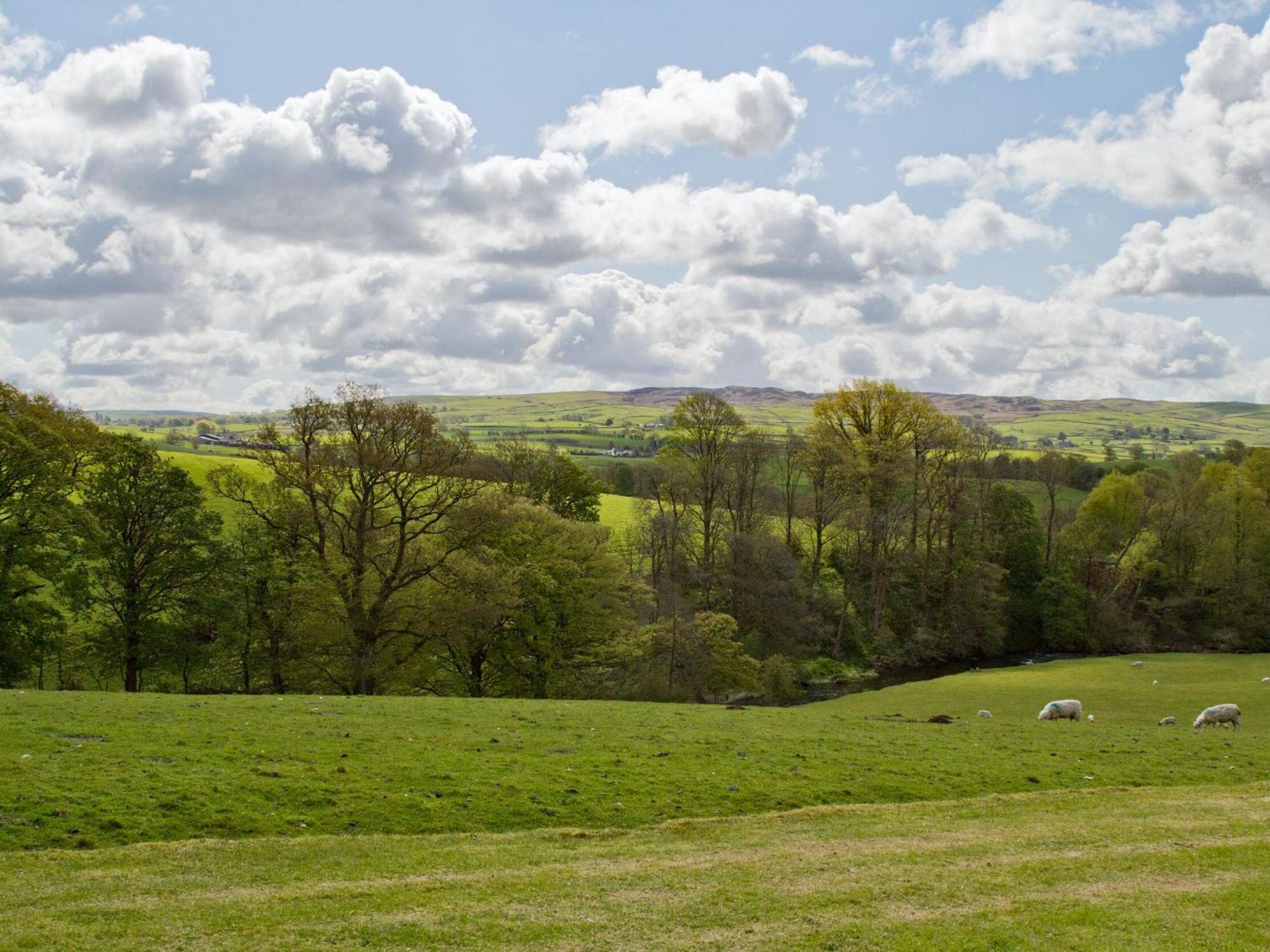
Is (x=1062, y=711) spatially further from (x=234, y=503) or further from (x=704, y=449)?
(x=234, y=503)

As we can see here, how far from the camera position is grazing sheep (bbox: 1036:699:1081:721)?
35938mm

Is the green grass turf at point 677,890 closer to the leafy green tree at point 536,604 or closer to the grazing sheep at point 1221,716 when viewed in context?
the grazing sheep at point 1221,716

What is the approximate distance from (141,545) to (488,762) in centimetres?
2995

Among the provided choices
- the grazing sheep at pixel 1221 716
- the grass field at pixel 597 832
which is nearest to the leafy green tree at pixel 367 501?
the grass field at pixel 597 832

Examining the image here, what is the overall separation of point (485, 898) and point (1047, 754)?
1967 cm

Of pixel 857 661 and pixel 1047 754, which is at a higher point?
pixel 1047 754

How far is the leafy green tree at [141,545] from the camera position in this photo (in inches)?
1625

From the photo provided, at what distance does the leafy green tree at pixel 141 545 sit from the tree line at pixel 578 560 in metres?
0.12

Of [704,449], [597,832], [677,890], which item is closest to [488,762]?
[597,832]

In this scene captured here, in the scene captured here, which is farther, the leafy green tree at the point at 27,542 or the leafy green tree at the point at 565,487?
the leafy green tree at the point at 565,487

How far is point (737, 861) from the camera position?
583 inches

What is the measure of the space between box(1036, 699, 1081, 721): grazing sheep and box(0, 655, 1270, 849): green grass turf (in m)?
2.39

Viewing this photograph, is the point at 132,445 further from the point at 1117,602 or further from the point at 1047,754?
the point at 1117,602

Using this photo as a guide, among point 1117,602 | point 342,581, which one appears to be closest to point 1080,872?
point 342,581
